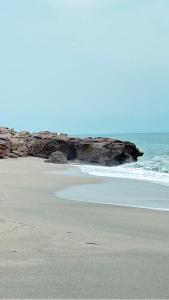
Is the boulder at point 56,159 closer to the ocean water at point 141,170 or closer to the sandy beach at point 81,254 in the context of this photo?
the ocean water at point 141,170

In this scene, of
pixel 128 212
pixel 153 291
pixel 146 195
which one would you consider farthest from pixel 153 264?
pixel 146 195

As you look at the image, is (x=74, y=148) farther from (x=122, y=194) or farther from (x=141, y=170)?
(x=122, y=194)

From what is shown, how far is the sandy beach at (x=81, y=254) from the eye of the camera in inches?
149

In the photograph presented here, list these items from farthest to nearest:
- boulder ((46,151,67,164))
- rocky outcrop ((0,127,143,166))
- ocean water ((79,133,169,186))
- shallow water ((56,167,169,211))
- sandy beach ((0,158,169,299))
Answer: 1. rocky outcrop ((0,127,143,166))
2. boulder ((46,151,67,164))
3. ocean water ((79,133,169,186))
4. shallow water ((56,167,169,211))
5. sandy beach ((0,158,169,299))

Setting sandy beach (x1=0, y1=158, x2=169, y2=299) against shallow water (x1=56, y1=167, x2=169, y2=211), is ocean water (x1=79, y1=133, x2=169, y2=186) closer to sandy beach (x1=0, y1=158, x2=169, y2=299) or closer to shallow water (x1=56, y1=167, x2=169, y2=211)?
shallow water (x1=56, y1=167, x2=169, y2=211)

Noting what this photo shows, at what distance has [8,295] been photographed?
140 inches

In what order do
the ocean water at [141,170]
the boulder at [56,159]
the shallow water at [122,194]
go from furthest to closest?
the boulder at [56,159] → the ocean water at [141,170] → the shallow water at [122,194]

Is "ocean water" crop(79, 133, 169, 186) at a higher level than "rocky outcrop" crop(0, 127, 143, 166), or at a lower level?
lower

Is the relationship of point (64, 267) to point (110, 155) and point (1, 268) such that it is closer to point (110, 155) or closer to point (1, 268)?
point (1, 268)

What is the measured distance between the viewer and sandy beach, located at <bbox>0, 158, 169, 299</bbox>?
3783mm

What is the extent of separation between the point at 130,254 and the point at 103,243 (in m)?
0.54

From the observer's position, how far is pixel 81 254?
4781 mm

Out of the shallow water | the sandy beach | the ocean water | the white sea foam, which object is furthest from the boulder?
the sandy beach

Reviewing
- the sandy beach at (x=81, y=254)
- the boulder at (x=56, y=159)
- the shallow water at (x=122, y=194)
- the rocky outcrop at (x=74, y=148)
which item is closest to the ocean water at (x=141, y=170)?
the rocky outcrop at (x=74, y=148)
